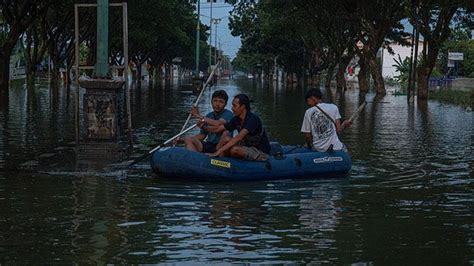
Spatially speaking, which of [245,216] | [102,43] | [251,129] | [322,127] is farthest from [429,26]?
[245,216]

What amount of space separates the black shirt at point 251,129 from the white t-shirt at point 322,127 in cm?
85

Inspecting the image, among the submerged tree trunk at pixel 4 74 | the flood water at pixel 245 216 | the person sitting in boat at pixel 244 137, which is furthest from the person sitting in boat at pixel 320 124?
the submerged tree trunk at pixel 4 74

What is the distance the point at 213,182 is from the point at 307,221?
275cm

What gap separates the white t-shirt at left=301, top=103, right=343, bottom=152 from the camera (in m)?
12.0

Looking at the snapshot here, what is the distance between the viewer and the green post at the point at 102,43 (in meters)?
14.5

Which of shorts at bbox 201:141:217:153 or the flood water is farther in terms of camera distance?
shorts at bbox 201:141:217:153

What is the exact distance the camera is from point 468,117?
90.1 feet

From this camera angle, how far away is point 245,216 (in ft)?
28.3

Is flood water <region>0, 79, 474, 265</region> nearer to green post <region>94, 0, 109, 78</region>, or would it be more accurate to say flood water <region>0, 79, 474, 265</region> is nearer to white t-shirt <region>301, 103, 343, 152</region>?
white t-shirt <region>301, 103, 343, 152</region>

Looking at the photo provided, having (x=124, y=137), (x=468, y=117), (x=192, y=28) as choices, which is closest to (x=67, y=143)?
(x=124, y=137)

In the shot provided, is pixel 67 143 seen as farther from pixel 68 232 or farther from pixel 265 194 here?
pixel 68 232

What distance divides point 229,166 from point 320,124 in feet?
6.10

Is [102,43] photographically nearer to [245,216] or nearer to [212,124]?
[212,124]

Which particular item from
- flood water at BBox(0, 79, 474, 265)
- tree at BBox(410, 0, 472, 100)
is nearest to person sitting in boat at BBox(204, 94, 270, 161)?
flood water at BBox(0, 79, 474, 265)
